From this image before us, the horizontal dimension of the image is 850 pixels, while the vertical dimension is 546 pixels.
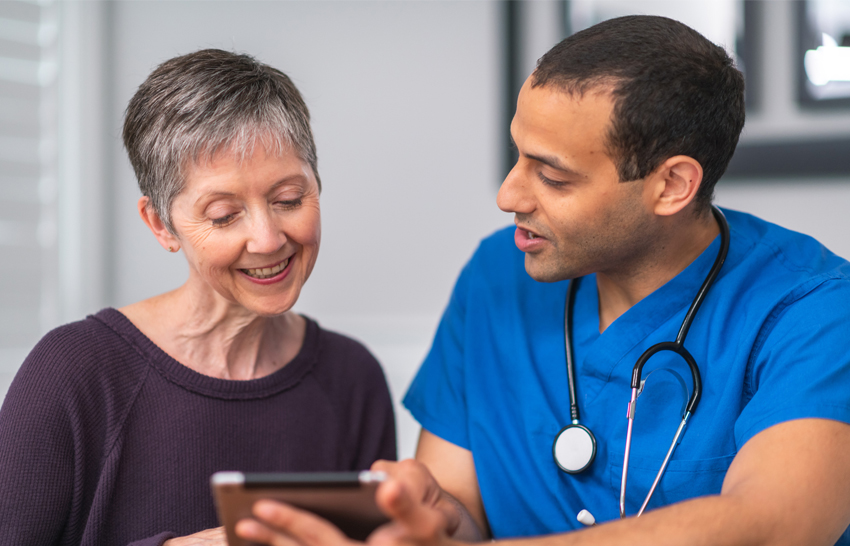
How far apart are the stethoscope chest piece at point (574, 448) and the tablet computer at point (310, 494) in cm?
47

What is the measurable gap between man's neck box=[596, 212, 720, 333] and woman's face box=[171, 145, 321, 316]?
1.64 feet

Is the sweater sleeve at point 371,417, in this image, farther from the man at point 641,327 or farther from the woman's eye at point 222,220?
the woman's eye at point 222,220

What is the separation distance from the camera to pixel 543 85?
1098 millimetres

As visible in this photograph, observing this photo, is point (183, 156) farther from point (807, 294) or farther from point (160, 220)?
point (807, 294)

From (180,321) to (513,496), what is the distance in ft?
2.00

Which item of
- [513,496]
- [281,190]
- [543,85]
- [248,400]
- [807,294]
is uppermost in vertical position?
[543,85]

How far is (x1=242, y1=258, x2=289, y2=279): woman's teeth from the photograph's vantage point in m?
1.15

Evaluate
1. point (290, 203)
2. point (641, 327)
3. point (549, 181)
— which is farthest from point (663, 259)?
point (290, 203)

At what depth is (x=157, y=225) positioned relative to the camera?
3.86 feet

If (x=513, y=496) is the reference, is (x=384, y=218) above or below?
above

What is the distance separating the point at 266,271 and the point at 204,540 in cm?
40

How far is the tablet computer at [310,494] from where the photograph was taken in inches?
24.7

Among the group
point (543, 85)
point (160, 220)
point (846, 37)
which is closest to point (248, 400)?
point (160, 220)

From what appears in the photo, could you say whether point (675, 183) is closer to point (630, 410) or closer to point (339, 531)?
point (630, 410)
